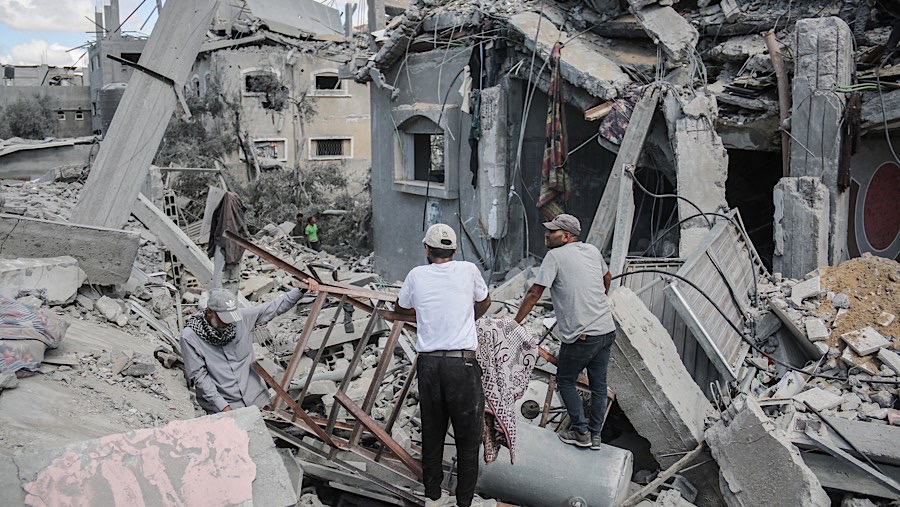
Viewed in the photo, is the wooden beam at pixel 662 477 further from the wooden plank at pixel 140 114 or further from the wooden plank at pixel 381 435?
the wooden plank at pixel 140 114

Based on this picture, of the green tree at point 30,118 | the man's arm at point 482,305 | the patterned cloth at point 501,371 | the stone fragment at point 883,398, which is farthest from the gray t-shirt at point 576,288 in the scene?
the green tree at point 30,118

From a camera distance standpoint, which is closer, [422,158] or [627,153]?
[627,153]

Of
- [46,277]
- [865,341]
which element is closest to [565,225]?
[865,341]

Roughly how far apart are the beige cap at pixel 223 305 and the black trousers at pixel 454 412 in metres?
1.28

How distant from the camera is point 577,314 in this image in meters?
4.38

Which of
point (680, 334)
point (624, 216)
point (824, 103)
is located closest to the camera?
point (680, 334)

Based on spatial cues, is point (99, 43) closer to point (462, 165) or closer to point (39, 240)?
point (462, 165)

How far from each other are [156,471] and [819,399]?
14.7ft

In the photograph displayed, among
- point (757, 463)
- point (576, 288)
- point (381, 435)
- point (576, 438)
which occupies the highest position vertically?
point (576, 288)

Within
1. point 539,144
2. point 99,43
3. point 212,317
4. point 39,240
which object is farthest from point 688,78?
point 99,43

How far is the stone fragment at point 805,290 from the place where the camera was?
6277 millimetres

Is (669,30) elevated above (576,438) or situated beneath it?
elevated above

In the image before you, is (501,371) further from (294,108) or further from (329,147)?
(329,147)

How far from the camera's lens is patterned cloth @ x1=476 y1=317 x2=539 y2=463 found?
4129 mm
